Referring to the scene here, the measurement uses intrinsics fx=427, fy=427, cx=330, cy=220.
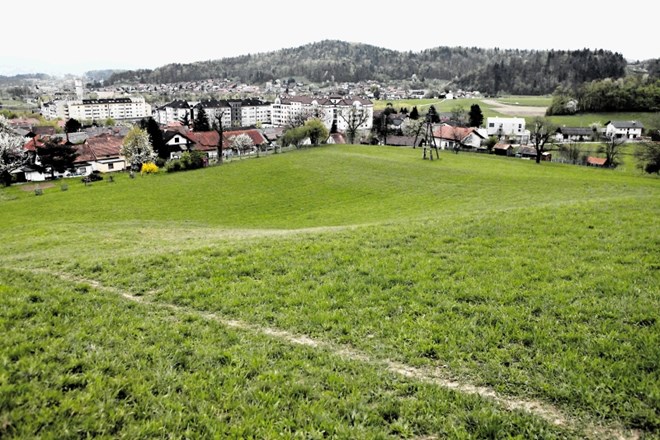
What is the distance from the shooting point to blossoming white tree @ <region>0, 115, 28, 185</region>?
211ft

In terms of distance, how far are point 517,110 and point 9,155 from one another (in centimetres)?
15197

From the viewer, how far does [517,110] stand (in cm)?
15662

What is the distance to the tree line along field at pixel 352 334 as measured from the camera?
6.16 metres

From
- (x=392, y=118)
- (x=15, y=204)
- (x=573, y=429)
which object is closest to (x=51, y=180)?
(x=15, y=204)

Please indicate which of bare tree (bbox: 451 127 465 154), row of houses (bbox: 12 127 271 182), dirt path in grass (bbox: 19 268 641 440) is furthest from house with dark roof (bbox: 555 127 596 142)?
dirt path in grass (bbox: 19 268 641 440)

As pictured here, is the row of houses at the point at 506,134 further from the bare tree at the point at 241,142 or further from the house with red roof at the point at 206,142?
the house with red roof at the point at 206,142

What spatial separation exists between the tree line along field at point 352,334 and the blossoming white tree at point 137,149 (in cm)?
6029

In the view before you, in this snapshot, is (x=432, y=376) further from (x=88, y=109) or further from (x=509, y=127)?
(x=88, y=109)

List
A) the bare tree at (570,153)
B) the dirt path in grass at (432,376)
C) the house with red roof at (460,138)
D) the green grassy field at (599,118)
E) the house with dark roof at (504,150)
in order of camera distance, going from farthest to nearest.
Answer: the green grassy field at (599,118) → the house with red roof at (460,138) → the house with dark roof at (504,150) → the bare tree at (570,153) → the dirt path in grass at (432,376)

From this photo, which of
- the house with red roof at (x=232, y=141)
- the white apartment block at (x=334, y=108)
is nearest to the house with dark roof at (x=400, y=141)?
the white apartment block at (x=334, y=108)

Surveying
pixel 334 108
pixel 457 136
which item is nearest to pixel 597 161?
pixel 457 136

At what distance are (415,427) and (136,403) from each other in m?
4.09

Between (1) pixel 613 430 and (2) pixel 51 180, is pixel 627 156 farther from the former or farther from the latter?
(2) pixel 51 180

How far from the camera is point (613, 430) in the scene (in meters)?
6.07
